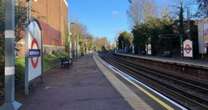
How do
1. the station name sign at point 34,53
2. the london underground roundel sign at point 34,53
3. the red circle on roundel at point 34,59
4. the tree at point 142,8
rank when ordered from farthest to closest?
the tree at point 142,8
the red circle on roundel at point 34,59
the london underground roundel sign at point 34,53
the station name sign at point 34,53

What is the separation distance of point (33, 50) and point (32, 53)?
0.37m

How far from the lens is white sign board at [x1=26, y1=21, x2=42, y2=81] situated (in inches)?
697

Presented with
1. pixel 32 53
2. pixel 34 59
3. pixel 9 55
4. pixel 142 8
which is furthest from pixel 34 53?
pixel 142 8

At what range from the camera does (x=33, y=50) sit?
18688mm

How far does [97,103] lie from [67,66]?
94.2 feet

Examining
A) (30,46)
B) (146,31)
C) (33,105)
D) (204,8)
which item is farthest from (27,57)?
(146,31)

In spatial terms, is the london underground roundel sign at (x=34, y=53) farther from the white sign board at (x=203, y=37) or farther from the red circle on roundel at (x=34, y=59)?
the white sign board at (x=203, y=37)

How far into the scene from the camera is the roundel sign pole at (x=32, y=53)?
1739 centimetres

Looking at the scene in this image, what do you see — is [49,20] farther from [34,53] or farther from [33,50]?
[33,50]

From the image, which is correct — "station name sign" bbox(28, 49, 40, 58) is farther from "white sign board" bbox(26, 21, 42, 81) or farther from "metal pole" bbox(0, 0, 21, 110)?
"metal pole" bbox(0, 0, 21, 110)

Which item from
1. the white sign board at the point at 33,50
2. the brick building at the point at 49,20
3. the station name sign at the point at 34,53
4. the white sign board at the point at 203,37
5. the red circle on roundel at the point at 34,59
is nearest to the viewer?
the white sign board at the point at 33,50

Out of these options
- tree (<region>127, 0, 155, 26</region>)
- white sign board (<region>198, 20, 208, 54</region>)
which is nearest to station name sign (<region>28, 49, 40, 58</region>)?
white sign board (<region>198, 20, 208, 54</region>)

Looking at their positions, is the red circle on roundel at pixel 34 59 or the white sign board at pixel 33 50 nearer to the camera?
the white sign board at pixel 33 50

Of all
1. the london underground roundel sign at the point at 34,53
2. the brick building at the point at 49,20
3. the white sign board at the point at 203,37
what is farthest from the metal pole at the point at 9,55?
the white sign board at the point at 203,37
